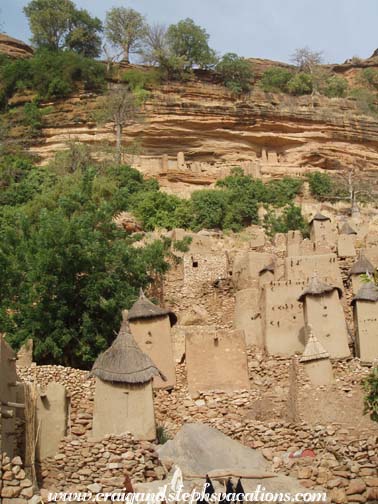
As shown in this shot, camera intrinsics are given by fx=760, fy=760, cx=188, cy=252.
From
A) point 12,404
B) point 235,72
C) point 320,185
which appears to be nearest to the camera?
point 12,404

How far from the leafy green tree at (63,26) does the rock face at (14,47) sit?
5.62 ft

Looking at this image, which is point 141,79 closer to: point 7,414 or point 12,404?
point 12,404

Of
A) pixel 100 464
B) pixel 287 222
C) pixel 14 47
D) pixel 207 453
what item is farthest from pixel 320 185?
pixel 100 464

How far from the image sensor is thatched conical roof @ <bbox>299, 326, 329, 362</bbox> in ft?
50.5

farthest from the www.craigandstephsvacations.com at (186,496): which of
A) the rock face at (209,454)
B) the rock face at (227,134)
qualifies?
the rock face at (227,134)

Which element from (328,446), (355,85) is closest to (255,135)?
(355,85)

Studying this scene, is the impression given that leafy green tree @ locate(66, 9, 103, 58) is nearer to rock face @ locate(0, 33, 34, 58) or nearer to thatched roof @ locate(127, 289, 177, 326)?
rock face @ locate(0, 33, 34, 58)

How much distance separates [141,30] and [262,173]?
1759 cm

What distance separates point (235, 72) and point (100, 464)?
41.5 meters

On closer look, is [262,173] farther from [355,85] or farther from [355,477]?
[355,477]

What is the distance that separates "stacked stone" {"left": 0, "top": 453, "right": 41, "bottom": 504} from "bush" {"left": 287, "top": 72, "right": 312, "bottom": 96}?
43311mm

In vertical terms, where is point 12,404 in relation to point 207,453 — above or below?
above

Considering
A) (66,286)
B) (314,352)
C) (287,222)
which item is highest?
(287,222)

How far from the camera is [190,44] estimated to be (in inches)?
2019
